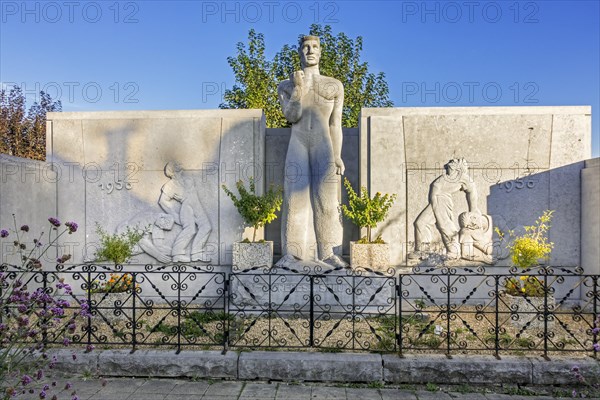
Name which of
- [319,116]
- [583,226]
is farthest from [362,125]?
[583,226]

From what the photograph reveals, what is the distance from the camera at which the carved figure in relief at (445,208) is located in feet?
22.2

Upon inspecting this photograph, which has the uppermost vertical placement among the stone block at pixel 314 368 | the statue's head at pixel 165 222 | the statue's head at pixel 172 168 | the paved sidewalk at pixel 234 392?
the statue's head at pixel 172 168

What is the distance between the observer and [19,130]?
14742 millimetres

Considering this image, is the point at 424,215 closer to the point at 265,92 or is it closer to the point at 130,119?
the point at 130,119

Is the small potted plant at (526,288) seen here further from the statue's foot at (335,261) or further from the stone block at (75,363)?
the stone block at (75,363)

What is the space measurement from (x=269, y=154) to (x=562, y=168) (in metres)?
4.81

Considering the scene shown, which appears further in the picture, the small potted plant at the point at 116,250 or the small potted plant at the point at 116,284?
the small potted plant at the point at 116,250

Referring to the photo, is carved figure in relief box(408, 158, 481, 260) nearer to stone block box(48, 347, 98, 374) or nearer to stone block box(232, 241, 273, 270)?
stone block box(232, 241, 273, 270)

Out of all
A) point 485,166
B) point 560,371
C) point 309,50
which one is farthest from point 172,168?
point 560,371

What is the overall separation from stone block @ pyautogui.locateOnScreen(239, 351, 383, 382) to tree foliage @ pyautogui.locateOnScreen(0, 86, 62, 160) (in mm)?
14318

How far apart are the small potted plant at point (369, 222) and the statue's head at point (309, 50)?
1958mm

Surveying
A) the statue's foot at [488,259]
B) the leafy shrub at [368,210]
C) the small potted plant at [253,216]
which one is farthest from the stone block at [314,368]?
the statue's foot at [488,259]

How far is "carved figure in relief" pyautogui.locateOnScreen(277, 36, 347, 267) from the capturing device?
6500 mm

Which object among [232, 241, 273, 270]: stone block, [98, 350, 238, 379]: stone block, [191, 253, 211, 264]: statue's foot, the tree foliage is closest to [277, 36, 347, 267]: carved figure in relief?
[232, 241, 273, 270]: stone block
